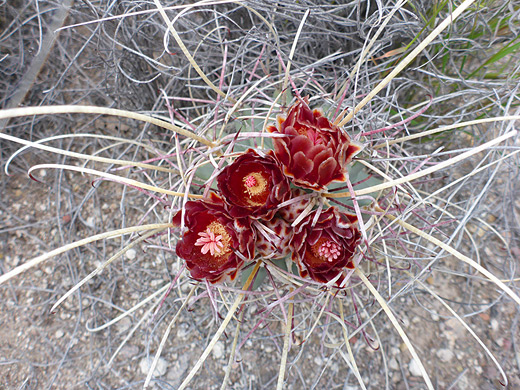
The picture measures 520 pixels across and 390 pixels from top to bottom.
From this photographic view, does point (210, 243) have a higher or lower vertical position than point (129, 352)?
higher

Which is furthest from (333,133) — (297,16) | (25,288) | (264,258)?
(25,288)

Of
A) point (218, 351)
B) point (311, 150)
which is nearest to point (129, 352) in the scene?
point (218, 351)

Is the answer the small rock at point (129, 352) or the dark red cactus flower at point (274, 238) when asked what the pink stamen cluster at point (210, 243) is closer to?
the dark red cactus flower at point (274, 238)

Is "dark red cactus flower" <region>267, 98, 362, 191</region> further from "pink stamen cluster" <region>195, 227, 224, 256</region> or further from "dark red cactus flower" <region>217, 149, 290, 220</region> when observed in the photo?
"pink stamen cluster" <region>195, 227, 224, 256</region>

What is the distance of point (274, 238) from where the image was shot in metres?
0.58


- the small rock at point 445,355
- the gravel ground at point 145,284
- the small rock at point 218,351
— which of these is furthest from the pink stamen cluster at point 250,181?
the small rock at point 445,355

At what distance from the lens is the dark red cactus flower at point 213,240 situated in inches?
21.3

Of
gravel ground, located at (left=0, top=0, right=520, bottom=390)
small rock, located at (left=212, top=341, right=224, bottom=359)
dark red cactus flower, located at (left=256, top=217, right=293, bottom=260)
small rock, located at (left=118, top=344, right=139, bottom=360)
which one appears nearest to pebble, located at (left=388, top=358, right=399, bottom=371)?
gravel ground, located at (left=0, top=0, right=520, bottom=390)

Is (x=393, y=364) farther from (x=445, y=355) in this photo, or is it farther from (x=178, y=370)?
(x=178, y=370)

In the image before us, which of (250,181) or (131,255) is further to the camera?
(131,255)

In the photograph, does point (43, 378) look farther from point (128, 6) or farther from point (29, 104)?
point (128, 6)

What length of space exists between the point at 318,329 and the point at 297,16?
78 cm

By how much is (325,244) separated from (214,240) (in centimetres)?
16

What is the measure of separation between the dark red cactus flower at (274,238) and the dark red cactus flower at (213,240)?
1.2 inches
